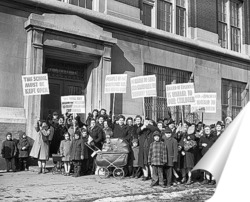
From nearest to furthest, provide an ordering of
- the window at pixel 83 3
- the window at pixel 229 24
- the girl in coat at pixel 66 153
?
the girl in coat at pixel 66 153, the window at pixel 83 3, the window at pixel 229 24

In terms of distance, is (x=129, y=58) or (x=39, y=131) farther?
(x=129, y=58)

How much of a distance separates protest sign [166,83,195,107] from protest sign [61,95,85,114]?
302 cm

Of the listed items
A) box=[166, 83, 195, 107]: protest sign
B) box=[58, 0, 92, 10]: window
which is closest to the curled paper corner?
box=[166, 83, 195, 107]: protest sign

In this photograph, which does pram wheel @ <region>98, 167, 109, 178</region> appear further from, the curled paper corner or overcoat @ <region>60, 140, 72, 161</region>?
the curled paper corner

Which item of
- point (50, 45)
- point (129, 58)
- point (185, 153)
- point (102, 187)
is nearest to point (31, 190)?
point (102, 187)

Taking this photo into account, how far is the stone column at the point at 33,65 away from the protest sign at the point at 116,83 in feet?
7.99

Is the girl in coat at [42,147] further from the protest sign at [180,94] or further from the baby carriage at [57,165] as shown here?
the protest sign at [180,94]

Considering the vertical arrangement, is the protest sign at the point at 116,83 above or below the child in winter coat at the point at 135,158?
above

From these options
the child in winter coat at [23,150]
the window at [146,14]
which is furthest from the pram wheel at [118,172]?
the window at [146,14]

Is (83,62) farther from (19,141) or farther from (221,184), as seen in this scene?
(221,184)

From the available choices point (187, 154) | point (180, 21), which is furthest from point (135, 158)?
point (180, 21)

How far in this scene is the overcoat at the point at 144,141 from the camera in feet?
31.2

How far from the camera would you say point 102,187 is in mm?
7992

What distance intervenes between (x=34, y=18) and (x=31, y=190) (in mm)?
6497
